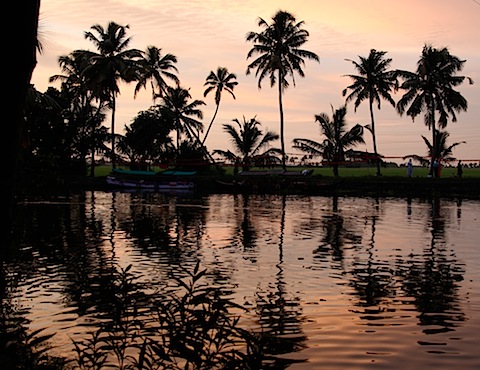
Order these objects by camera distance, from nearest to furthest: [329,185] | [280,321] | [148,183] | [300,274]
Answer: [280,321] → [300,274] → [329,185] → [148,183]

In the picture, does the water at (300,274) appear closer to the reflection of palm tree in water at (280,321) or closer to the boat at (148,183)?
the reflection of palm tree in water at (280,321)

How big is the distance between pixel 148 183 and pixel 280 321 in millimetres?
51599

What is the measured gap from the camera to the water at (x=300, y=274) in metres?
8.92

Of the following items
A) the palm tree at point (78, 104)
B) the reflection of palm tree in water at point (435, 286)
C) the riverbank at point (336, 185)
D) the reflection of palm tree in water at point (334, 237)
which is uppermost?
the palm tree at point (78, 104)

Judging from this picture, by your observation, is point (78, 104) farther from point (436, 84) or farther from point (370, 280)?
point (370, 280)

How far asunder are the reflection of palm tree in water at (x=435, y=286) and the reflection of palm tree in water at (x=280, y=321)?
2152 millimetres

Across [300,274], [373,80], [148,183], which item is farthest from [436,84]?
[300,274]

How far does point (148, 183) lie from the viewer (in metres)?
60.6

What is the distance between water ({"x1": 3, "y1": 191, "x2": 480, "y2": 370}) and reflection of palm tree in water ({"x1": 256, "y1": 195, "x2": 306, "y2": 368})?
0.03 m

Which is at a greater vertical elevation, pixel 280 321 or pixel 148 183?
pixel 148 183

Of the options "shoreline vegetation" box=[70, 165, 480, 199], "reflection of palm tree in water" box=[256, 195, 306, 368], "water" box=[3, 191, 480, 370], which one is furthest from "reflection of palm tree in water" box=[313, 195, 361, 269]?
"shoreline vegetation" box=[70, 165, 480, 199]

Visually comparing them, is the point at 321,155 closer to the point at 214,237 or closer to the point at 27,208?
the point at 27,208

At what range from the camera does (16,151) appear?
3527 millimetres

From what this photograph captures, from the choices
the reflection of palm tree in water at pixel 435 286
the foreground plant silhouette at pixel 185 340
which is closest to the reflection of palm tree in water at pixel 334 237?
the reflection of palm tree in water at pixel 435 286
